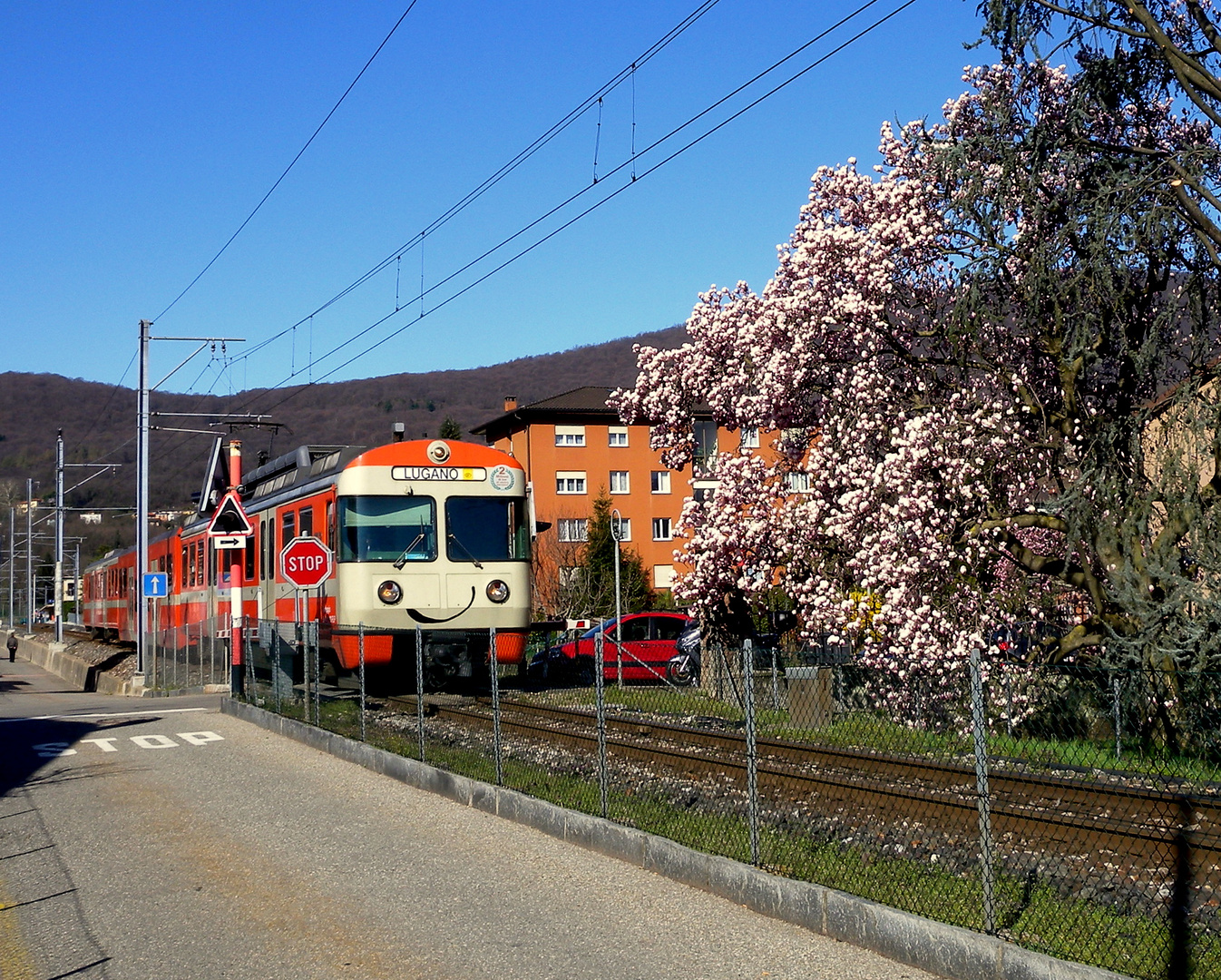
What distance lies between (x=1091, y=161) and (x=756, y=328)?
17.7ft

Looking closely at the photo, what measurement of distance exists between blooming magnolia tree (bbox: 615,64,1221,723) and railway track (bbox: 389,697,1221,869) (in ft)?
8.34

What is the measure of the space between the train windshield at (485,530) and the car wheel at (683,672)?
2871 mm

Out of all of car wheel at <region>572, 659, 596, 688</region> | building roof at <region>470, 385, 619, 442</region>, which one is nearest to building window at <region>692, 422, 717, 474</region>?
car wheel at <region>572, 659, 596, 688</region>

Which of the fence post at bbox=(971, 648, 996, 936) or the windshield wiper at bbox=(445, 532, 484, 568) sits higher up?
the windshield wiper at bbox=(445, 532, 484, 568)

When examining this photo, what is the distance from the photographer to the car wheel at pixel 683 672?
17.2 metres

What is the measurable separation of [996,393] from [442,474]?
818 centimetres

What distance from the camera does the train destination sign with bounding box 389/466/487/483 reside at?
19812 millimetres

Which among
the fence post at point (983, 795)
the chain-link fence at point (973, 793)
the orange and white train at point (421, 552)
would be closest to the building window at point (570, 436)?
the orange and white train at point (421, 552)

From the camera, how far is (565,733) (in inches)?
547

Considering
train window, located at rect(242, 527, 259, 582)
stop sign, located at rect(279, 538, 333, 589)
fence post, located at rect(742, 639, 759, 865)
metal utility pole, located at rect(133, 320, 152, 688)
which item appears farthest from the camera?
metal utility pole, located at rect(133, 320, 152, 688)

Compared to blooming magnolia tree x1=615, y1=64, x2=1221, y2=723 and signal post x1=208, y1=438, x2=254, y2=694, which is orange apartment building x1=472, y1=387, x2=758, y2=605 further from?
blooming magnolia tree x1=615, y1=64, x2=1221, y2=723

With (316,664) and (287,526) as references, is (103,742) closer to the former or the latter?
(316,664)

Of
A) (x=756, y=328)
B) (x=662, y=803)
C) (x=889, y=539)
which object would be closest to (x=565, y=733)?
(x=662, y=803)

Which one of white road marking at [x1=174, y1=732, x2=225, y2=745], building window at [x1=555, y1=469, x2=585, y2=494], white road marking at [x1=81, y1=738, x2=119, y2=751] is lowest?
white road marking at [x1=81, y1=738, x2=119, y2=751]
